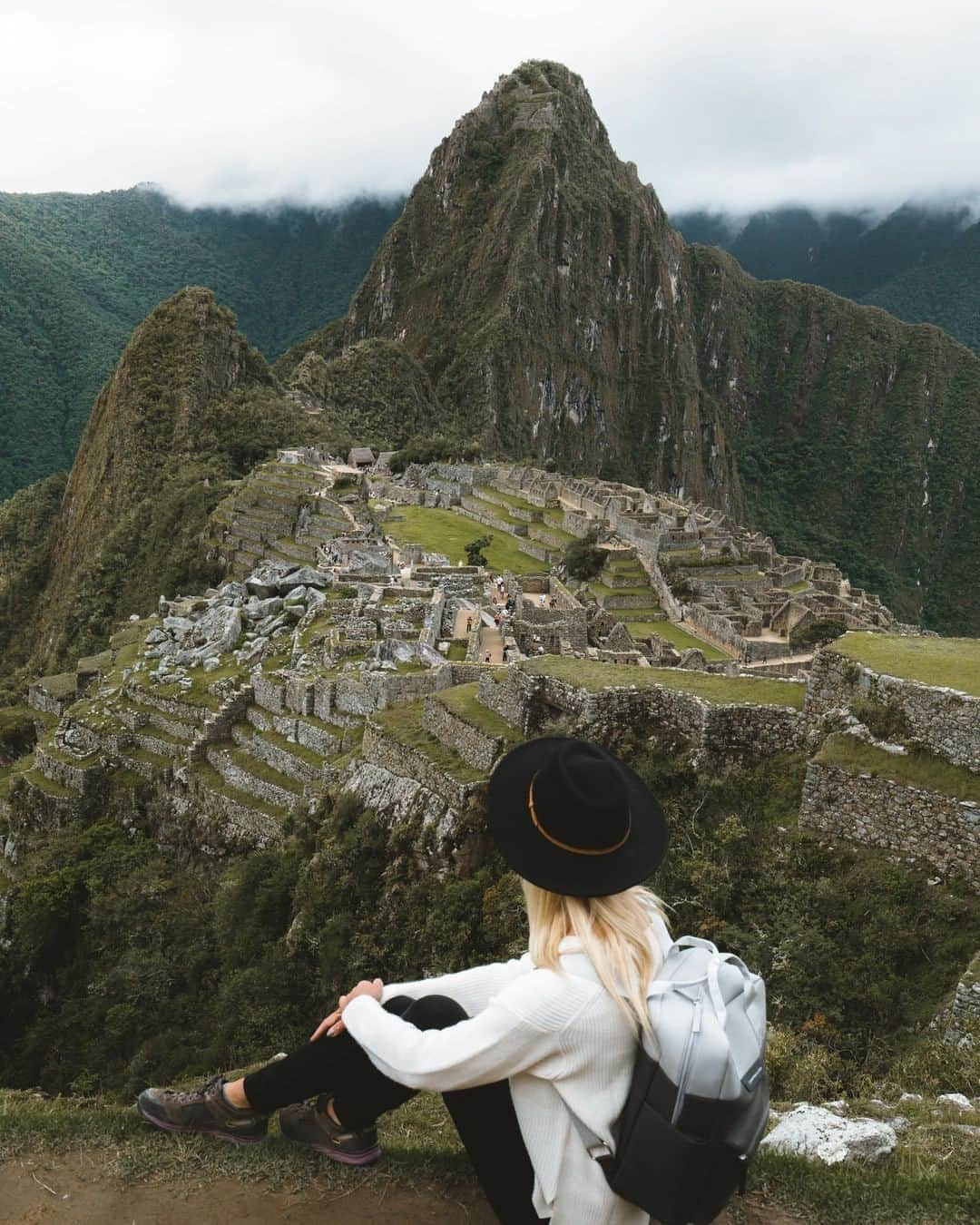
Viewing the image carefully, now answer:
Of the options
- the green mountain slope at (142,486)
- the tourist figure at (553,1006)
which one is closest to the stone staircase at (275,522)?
the green mountain slope at (142,486)

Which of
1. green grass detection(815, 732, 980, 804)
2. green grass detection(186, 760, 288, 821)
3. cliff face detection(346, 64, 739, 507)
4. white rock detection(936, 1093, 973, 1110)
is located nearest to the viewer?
white rock detection(936, 1093, 973, 1110)

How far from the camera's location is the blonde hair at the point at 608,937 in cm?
314

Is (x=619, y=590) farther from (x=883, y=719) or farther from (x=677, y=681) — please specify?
(x=883, y=719)

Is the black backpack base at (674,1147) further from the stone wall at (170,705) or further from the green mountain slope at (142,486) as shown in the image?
the green mountain slope at (142,486)

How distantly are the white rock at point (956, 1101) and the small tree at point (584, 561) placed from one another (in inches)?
1521

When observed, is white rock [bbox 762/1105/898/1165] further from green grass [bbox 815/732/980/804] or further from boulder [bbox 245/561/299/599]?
boulder [bbox 245/561/299/599]

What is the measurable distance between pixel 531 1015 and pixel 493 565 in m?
40.9

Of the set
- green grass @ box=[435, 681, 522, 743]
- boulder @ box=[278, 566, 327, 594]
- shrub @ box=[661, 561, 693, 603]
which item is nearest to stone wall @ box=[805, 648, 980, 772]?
green grass @ box=[435, 681, 522, 743]

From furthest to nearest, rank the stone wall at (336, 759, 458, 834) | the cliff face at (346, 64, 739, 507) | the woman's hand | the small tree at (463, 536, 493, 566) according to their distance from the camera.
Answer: the cliff face at (346, 64, 739, 507) < the small tree at (463, 536, 493, 566) < the stone wall at (336, 759, 458, 834) < the woman's hand

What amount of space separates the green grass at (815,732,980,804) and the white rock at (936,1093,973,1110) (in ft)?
8.19

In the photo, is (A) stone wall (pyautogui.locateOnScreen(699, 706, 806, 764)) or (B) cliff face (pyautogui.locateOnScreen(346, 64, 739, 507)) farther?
(B) cliff face (pyautogui.locateOnScreen(346, 64, 739, 507))

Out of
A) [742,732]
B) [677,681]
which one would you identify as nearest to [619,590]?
[677,681]

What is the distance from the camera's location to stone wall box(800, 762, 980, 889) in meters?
7.37

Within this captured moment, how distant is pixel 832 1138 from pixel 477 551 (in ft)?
133
